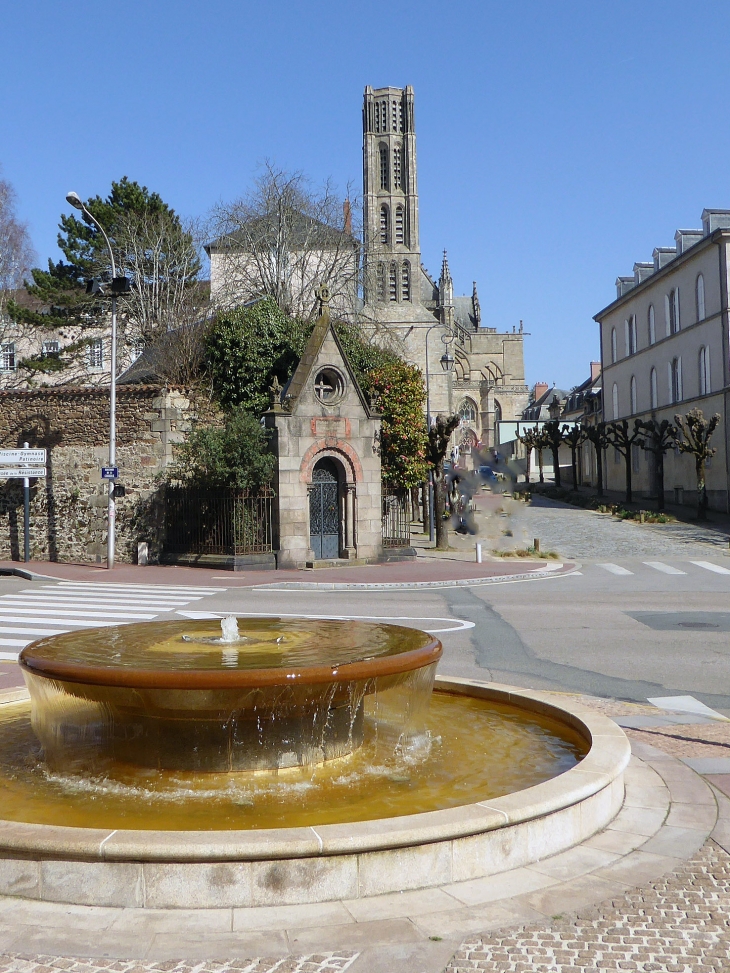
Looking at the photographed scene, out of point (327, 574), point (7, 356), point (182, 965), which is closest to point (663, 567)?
point (327, 574)

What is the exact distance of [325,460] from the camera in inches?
1006

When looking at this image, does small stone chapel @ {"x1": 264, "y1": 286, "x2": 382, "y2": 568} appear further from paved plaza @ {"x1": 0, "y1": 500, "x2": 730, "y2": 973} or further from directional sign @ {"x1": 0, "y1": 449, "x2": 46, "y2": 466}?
paved plaza @ {"x1": 0, "y1": 500, "x2": 730, "y2": 973}

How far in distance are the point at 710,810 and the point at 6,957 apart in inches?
155

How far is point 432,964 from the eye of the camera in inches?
141

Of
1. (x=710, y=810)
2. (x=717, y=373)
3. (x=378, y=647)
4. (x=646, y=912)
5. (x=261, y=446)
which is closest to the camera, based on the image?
(x=646, y=912)

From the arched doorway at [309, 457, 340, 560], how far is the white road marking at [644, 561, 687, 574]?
8969 millimetres

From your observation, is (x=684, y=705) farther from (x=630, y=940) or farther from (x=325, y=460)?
(x=325, y=460)

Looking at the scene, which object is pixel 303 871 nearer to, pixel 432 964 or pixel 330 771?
pixel 432 964

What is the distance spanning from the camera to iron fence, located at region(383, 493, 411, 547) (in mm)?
27984

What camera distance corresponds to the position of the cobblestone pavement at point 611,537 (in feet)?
96.0

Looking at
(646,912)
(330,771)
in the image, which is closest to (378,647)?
(330,771)

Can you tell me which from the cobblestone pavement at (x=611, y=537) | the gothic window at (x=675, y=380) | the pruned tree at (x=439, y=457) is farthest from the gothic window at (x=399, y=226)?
the pruned tree at (x=439, y=457)

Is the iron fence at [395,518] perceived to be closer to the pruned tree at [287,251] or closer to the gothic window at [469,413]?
the pruned tree at [287,251]

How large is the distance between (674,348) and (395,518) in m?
25.1
